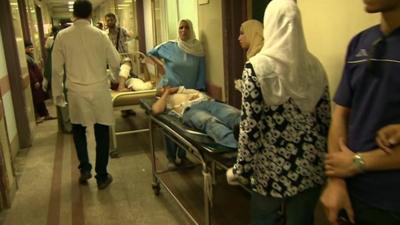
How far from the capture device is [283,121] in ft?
4.73

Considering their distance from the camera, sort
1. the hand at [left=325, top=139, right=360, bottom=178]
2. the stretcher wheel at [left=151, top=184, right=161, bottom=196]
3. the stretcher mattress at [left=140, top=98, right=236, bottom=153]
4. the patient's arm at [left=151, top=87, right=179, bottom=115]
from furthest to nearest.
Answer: the stretcher wheel at [left=151, top=184, right=161, bottom=196] → the patient's arm at [left=151, top=87, right=179, bottom=115] → the stretcher mattress at [left=140, top=98, right=236, bottom=153] → the hand at [left=325, top=139, right=360, bottom=178]

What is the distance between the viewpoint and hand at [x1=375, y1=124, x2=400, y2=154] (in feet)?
3.29

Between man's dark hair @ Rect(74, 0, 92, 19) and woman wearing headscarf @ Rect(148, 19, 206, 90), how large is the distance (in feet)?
2.50

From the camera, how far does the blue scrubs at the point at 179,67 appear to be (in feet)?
11.0

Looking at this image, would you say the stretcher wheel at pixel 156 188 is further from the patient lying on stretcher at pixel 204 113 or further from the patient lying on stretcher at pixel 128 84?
the patient lying on stretcher at pixel 128 84

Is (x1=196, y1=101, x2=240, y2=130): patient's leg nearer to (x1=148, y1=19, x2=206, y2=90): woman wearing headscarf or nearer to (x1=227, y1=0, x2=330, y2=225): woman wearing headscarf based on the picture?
(x1=227, y1=0, x2=330, y2=225): woman wearing headscarf

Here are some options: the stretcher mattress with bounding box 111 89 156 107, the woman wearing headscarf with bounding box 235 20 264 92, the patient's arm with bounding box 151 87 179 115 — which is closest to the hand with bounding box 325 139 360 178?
the woman wearing headscarf with bounding box 235 20 264 92

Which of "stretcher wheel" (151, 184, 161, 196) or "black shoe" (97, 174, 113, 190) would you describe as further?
"black shoe" (97, 174, 113, 190)

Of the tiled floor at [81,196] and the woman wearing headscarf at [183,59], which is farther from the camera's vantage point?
the woman wearing headscarf at [183,59]

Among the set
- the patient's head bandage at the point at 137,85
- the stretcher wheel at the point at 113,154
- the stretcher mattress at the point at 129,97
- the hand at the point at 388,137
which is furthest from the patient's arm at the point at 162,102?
the hand at the point at 388,137

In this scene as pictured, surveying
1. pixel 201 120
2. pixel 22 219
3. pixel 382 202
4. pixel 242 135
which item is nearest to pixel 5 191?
pixel 22 219

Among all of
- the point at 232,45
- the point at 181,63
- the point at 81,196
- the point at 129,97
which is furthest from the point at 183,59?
the point at 81,196

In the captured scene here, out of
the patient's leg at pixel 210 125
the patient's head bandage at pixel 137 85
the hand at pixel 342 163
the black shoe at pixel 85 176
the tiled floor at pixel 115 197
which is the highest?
the hand at pixel 342 163

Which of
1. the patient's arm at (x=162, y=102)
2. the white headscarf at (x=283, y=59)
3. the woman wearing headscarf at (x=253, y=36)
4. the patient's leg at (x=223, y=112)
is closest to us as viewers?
the white headscarf at (x=283, y=59)
